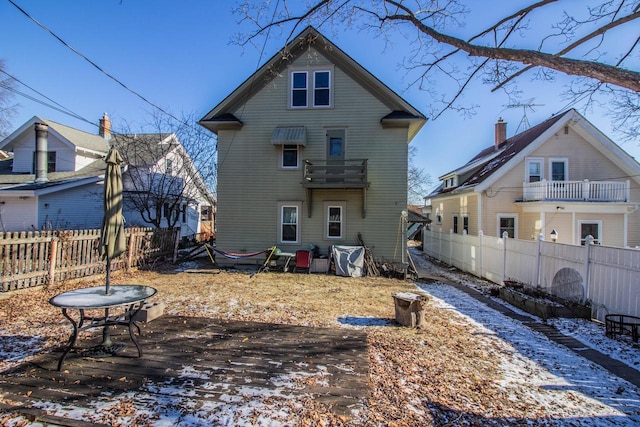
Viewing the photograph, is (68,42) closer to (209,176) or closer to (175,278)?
(175,278)

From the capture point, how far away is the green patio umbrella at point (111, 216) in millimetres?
Result: 4434

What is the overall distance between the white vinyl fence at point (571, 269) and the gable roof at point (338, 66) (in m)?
5.58

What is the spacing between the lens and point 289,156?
1334cm

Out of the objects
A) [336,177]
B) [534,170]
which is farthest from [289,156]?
[534,170]

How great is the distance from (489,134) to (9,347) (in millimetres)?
25037

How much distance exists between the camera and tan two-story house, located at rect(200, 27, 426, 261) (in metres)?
12.6

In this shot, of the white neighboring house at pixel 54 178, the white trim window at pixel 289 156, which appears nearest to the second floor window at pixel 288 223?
the white trim window at pixel 289 156

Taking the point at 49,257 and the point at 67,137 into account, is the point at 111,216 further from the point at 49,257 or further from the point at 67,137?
the point at 67,137

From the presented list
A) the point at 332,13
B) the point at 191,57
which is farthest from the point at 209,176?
the point at 332,13

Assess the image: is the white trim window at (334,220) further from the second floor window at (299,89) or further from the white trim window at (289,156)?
the second floor window at (299,89)

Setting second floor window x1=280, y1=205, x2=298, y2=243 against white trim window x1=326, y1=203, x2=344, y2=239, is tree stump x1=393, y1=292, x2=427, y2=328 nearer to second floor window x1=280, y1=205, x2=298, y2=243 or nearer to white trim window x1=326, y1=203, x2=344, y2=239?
white trim window x1=326, y1=203, x2=344, y2=239

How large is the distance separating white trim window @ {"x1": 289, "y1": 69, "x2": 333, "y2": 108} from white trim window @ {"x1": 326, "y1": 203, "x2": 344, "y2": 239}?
165 inches

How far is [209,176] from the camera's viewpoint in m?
21.2

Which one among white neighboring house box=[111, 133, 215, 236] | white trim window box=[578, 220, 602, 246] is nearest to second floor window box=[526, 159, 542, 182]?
white trim window box=[578, 220, 602, 246]
